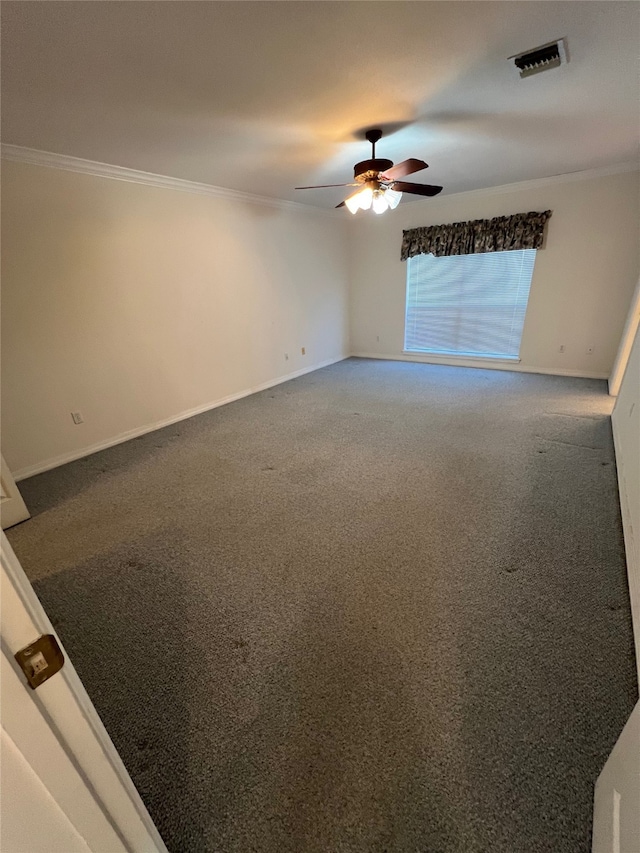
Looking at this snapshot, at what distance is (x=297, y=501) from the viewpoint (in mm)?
2354

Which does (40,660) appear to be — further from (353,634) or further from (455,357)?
(455,357)

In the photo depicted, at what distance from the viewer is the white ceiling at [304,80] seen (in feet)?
4.70

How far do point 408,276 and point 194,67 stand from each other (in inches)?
170

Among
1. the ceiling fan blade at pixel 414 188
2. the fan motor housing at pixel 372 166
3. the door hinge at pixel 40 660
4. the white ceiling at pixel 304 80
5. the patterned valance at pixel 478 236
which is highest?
the white ceiling at pixel 304 80

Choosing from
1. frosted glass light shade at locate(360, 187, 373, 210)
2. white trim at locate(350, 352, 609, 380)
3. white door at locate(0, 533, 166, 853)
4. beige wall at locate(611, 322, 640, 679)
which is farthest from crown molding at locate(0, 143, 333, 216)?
beige wall at locate(611, 322, 640, 679)

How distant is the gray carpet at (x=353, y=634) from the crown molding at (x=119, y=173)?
2.31 m

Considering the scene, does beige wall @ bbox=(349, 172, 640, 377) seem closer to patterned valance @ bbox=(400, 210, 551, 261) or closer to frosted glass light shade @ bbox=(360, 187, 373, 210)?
patterned valance @ bbox=(400, 210, 551, 261)

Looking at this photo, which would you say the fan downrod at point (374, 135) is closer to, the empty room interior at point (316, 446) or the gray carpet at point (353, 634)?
the empty room interior at point (316, 446)

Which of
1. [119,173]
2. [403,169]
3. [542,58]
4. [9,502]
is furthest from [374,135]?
[9,502]

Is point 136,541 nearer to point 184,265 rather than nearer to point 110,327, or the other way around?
point 110,327

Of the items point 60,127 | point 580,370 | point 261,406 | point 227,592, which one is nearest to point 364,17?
point 60,127

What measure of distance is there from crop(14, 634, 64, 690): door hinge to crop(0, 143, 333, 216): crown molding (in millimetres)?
3401

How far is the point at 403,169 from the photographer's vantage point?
101 inches

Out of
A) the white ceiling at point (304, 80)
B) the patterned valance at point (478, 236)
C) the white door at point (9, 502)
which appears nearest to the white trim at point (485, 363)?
the patterned valance at point (478, 236)
